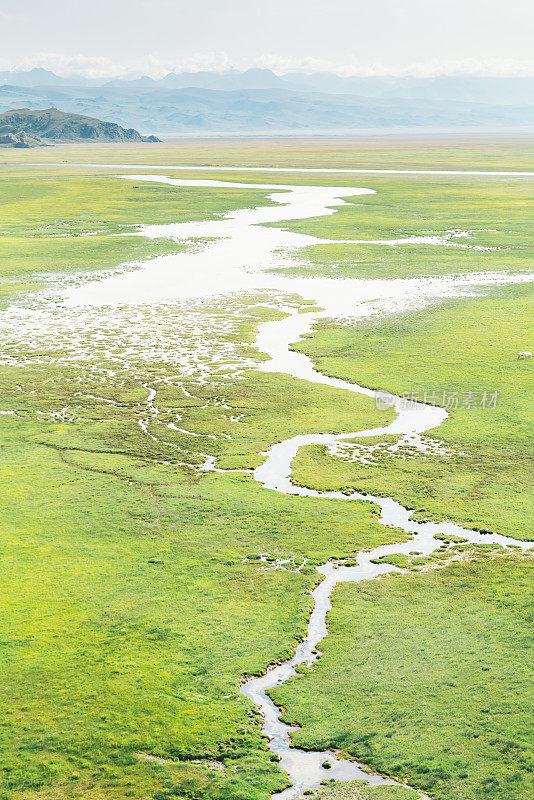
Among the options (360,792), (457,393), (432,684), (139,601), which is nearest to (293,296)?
(457,393)

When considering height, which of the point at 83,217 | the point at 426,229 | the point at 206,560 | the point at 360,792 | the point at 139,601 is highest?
the point at 83,217

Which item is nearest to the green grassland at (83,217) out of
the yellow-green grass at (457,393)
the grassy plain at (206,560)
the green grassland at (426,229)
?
the green grassland at (426,229)

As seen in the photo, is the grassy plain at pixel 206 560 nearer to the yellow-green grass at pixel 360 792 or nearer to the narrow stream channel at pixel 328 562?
the yellow-green grass at pixel 360 792

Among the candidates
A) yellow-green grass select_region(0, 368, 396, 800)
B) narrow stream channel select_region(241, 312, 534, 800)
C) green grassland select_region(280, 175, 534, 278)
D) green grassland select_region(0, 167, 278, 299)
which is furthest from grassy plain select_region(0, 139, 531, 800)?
green grassland select_region(0, 167, 278, 299)

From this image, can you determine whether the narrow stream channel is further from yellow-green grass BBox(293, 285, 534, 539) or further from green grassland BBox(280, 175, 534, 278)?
green grassland BBox(280, 175, 534, 278)

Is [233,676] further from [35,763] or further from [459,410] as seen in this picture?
[459,410]

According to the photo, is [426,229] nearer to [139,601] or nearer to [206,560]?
[206,560]

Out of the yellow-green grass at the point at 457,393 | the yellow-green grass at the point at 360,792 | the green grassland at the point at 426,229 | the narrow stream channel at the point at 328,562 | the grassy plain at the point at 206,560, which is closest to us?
the yellow-green grass at the point at 360,792
